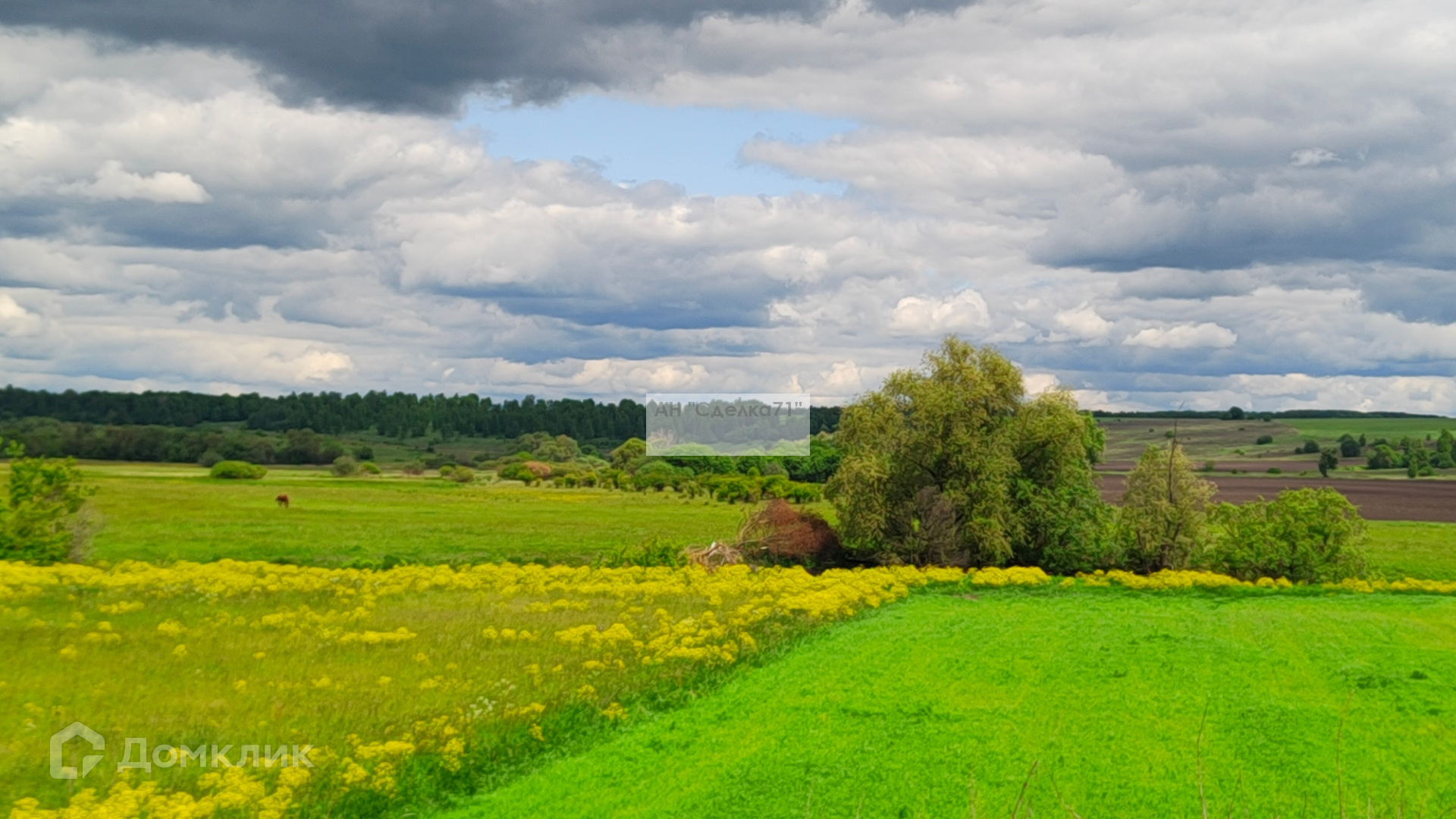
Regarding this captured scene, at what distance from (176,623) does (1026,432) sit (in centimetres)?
2759

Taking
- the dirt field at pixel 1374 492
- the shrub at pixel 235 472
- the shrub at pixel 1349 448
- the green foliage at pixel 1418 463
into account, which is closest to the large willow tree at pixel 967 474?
the dirt field at pixel 1374 492

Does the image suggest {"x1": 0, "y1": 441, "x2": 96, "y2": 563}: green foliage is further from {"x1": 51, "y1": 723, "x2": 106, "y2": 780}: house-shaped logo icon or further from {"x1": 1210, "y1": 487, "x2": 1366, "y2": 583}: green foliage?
{"x1": 1210, "y1": 487, "x2": 1366, "y2": 583}: green foliage

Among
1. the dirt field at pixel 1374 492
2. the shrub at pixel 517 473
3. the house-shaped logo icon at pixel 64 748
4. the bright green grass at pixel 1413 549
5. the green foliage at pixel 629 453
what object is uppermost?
the green foliage at pixel 629 453

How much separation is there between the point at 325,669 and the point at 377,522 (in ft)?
125

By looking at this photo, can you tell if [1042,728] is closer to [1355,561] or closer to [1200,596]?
[1200,596]

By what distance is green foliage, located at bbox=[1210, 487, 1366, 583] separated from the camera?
32.5 metres

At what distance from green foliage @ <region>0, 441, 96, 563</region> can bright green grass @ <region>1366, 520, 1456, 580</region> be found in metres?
42.3

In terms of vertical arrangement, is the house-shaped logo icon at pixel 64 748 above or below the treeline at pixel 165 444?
below

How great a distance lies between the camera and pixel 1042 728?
1204 cm

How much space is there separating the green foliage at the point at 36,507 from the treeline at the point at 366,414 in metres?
→ 111

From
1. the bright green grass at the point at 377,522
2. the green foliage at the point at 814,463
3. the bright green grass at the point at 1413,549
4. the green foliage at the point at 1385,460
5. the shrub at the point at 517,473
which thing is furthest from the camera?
the green foliage at the point at 1385,460

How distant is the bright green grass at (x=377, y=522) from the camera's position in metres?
40.5

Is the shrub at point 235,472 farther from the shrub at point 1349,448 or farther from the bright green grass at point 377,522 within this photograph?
the shrub at point 1349,448

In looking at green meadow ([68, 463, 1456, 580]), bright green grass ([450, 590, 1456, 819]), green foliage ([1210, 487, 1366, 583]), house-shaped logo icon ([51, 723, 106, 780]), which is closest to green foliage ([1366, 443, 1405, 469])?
green meadow ([68, 463, 1456, 580])
